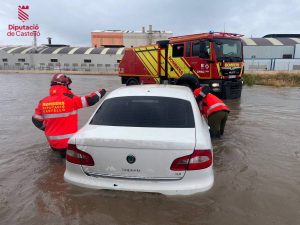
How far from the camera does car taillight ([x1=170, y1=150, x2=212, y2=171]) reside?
115 inches

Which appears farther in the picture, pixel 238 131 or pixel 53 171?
pixel 238 131

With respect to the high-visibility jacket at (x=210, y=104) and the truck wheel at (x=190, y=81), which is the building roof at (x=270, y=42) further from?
the high-visibility jacket at (x=210, y=104)

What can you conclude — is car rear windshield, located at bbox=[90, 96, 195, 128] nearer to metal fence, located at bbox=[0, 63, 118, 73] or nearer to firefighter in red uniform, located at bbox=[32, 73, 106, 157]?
firefighter in red uniform, located at bbox=[32, 73, 106, 157]

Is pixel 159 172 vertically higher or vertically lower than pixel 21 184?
higher

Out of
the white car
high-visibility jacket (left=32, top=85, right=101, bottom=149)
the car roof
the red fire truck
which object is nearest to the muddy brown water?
the white car

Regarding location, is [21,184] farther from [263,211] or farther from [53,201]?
[263,211]

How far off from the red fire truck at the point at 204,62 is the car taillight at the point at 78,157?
7847mm

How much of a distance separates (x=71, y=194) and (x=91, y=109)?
700 cm

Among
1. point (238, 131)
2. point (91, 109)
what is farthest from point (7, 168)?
point (91, 109)

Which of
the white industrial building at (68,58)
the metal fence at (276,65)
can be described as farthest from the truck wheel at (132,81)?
the white industrial building at (68,58)

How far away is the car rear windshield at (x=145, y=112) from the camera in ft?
11.4

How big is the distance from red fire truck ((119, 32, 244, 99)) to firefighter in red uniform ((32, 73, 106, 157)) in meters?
6.82

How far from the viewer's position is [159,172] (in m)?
2.97

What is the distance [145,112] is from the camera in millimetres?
3660
